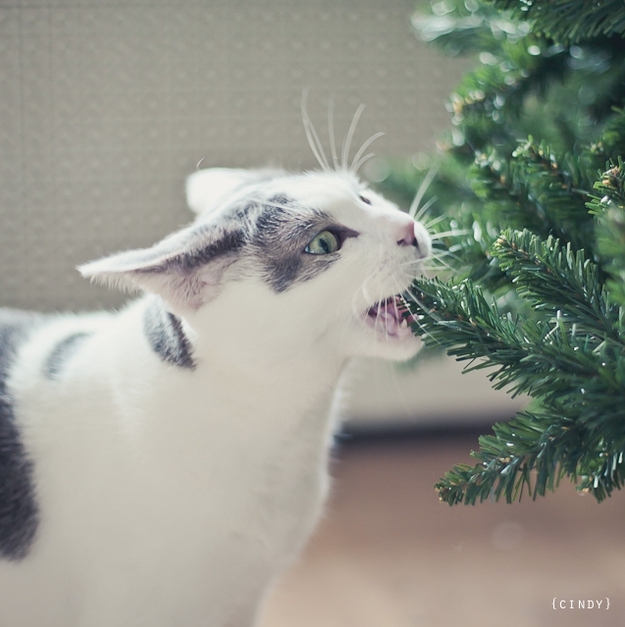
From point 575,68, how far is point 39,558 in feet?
2.73

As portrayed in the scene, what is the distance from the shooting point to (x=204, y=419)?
29.4 inches

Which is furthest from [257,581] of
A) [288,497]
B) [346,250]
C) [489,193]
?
[489,193]

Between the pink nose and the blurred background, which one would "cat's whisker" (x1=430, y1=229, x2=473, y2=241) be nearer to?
the pink nose

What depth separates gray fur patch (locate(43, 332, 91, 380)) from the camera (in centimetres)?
82

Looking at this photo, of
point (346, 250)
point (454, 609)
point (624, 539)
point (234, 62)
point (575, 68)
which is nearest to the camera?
point (346, 250)

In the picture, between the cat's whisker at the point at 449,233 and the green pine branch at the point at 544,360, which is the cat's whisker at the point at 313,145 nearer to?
the cat's whisker at the point at 449,233

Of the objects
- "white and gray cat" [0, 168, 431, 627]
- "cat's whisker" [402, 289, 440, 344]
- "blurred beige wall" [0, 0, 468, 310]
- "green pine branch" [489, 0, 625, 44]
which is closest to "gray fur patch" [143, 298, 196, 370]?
"white and gray cat" [0, 168, 431, 627]

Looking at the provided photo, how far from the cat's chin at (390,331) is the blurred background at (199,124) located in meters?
0.66

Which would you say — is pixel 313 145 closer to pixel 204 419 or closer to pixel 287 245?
pixel 287 245

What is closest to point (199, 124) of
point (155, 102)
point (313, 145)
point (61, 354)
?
point (155, 102)

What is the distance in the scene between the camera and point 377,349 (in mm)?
736

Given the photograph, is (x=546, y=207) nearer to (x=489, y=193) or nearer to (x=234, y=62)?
(x=489, y=193)

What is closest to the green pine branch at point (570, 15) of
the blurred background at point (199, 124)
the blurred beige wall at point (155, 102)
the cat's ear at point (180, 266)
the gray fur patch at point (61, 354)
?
the cat's ear at point (180, 266)

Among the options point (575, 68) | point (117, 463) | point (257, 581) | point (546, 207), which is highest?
point (575, 68)
